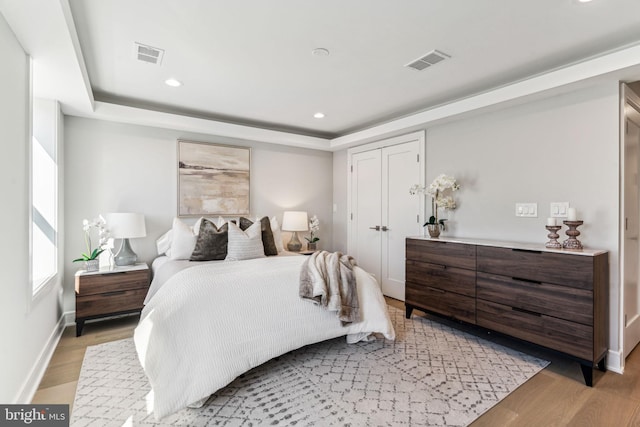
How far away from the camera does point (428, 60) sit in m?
2.54

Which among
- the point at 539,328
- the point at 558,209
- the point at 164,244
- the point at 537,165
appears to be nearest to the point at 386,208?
the point at 537,165

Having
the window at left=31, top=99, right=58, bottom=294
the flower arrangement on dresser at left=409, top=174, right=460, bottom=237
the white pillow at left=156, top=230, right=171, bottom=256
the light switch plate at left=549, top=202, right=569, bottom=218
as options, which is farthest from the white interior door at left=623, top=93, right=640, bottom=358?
the window at left=31, top=99, right=58, bottom=294

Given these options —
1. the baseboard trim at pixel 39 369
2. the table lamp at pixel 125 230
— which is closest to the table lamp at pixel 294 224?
the table lamp at pixel 125 230

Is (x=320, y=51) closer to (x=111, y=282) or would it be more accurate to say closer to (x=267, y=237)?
(x=267, y=237)

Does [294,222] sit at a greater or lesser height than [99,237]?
greater

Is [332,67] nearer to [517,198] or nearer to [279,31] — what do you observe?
[279,31]

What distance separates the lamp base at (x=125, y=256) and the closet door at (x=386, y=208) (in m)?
2.99

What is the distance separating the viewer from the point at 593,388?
87.0 inches

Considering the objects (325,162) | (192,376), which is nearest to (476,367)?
(192,376)

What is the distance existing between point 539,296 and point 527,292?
9 centimetres

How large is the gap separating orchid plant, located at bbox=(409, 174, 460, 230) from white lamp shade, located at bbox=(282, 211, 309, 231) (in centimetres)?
164

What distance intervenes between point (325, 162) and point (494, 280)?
10.7 feet

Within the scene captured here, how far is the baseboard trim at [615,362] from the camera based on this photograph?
240 centimetres

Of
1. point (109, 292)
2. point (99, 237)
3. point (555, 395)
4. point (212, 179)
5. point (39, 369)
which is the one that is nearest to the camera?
point (555, 395)
